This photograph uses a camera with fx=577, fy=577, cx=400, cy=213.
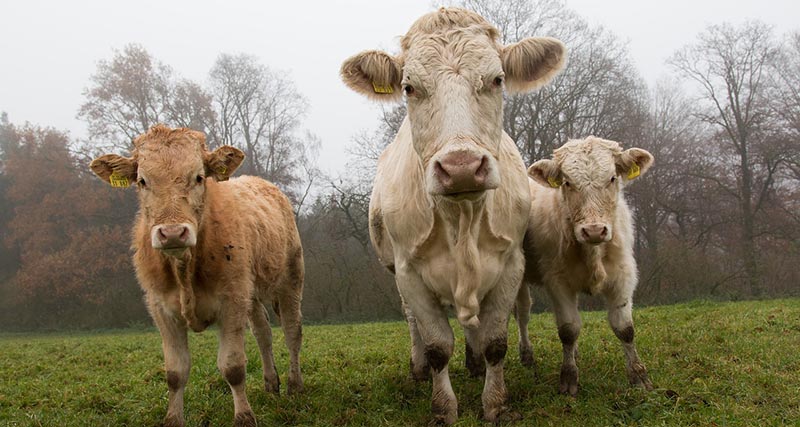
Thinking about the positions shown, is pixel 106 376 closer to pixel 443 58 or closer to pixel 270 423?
pixel 270 423

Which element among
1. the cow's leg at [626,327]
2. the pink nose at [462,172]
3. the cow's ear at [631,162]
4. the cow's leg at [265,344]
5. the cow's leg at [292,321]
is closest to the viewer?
the pink nose at [462,172]

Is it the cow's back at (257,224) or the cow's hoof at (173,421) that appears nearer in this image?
the cow's hoof at (173,421)

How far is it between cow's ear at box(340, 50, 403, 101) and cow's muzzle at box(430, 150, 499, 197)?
114 centimetres

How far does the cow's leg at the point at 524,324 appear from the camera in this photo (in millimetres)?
6317

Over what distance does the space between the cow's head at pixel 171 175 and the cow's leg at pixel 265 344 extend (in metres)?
1.85

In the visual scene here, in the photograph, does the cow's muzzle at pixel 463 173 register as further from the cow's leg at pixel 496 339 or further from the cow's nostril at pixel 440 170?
the cow's leg at pixel 496 339

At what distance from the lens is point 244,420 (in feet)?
14.5

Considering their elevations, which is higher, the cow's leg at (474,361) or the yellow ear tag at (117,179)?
the yellow ear tag at (117,179)

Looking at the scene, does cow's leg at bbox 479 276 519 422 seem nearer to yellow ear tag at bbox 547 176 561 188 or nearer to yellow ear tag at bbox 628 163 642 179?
yellow ear tag at bbox 547 176 561 188

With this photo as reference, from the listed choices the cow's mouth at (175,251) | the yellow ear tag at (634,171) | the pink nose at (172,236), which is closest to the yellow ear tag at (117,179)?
the cow's mouth at (175,251)

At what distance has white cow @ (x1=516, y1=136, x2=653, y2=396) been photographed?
4.75 meters

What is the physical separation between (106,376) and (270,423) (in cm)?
436

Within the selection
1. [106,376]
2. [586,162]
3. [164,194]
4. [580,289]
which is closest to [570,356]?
[580,289]

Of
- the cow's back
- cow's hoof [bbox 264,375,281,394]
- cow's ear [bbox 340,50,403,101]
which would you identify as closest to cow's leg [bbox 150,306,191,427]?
the cow's back
